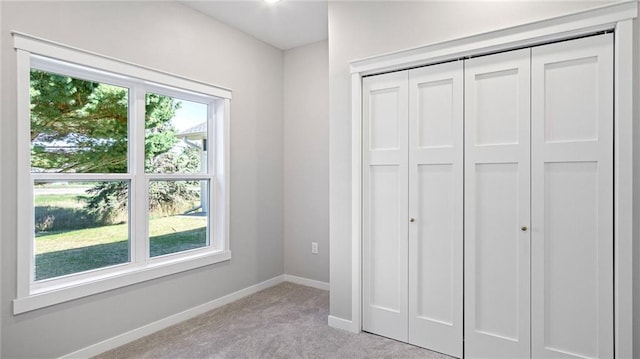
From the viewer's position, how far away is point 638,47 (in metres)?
1.73

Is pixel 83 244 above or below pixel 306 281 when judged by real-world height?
above

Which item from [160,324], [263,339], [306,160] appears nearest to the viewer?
[263,339]

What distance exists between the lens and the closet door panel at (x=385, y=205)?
8.00ft

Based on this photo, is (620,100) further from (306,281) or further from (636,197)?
(306,281)

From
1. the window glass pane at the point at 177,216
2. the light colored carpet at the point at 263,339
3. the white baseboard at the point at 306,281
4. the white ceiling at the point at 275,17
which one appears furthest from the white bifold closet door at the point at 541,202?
the window glass pane at the point at 177,216

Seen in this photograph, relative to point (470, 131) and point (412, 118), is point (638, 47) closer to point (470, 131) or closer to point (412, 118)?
point (470, 131)

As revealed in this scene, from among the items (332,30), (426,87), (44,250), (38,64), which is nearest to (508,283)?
(426,87)

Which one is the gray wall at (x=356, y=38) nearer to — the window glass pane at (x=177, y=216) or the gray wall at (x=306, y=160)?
the gray wall at (x=306, y=160)

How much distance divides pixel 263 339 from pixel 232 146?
177 cm

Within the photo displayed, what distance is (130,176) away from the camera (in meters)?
2.57

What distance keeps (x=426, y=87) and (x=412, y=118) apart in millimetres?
229

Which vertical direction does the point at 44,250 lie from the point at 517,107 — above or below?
below

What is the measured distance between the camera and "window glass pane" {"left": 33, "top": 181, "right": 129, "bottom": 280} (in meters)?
2.16

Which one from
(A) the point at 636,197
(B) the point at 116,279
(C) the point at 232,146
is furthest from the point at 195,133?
(A) the point at 636,197
